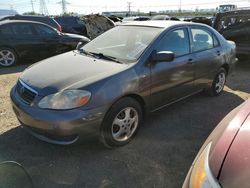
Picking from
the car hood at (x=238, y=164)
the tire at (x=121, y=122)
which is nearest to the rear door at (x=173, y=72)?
the tire at (x=121, y=122)

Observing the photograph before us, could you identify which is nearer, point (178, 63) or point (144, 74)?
point (144, 74)

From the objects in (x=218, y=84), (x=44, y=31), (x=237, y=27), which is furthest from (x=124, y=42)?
(x=44, y=31)

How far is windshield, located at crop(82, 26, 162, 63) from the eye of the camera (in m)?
3.71

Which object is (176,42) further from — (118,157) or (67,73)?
(118,157)

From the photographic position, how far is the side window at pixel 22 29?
8.51 meters

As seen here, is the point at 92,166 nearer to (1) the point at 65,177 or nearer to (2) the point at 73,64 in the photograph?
(1) the point at 65,177

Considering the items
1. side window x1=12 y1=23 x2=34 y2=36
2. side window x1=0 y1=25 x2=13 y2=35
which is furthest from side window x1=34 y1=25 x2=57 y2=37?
side window x1=0 y1=25 x2=13 y2=35

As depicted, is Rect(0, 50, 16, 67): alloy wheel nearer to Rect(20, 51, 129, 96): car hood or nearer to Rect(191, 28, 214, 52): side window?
Rect(20, 51, 129, 96): car hood

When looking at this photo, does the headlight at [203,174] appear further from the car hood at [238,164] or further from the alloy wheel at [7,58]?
the alloy wheel at [7,58]

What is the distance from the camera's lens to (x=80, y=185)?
2.78 m

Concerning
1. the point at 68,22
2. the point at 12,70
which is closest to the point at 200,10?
the point at 68,22

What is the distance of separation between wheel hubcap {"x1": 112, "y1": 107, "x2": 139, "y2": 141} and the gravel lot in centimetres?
15

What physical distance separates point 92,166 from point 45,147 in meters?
0.73

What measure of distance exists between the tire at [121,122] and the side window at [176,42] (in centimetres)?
94
